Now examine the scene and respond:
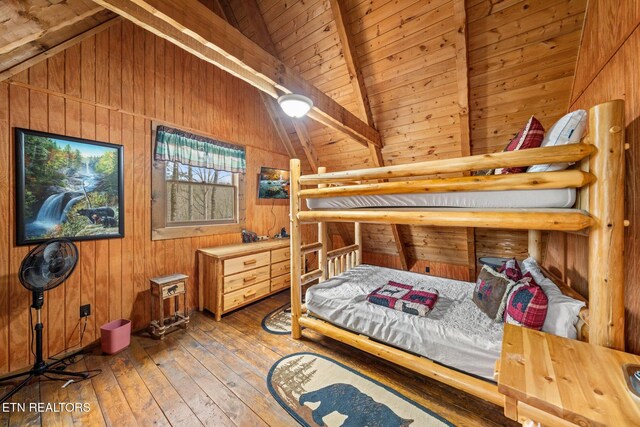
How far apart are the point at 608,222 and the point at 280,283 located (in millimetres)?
3493

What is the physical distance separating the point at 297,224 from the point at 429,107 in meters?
2.18

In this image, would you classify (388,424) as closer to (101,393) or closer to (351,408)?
(351,408)

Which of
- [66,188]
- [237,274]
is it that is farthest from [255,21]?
[237,274]

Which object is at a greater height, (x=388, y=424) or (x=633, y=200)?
(x=633, y=200)

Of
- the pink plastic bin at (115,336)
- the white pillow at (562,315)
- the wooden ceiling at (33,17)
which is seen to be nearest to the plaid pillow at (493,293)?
the white pillow at (562,315)

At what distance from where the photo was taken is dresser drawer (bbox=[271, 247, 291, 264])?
362 centimetres

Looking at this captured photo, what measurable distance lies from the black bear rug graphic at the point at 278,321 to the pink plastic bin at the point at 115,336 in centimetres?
137

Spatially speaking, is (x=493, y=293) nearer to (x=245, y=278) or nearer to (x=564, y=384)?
(x=564, y=384)

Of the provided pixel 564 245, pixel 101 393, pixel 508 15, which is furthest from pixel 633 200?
pixel 101 393

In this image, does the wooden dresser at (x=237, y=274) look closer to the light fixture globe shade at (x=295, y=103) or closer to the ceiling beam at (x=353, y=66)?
the light fixture globe shade at (x=295, y=103)

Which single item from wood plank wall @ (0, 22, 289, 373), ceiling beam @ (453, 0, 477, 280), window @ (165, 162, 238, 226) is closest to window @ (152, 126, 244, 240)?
window @ (165, 162, 238, 226)

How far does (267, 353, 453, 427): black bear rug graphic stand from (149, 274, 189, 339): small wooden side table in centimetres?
138

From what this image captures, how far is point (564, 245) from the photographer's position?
6.91 feet

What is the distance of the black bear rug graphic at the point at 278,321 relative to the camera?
272 cm
